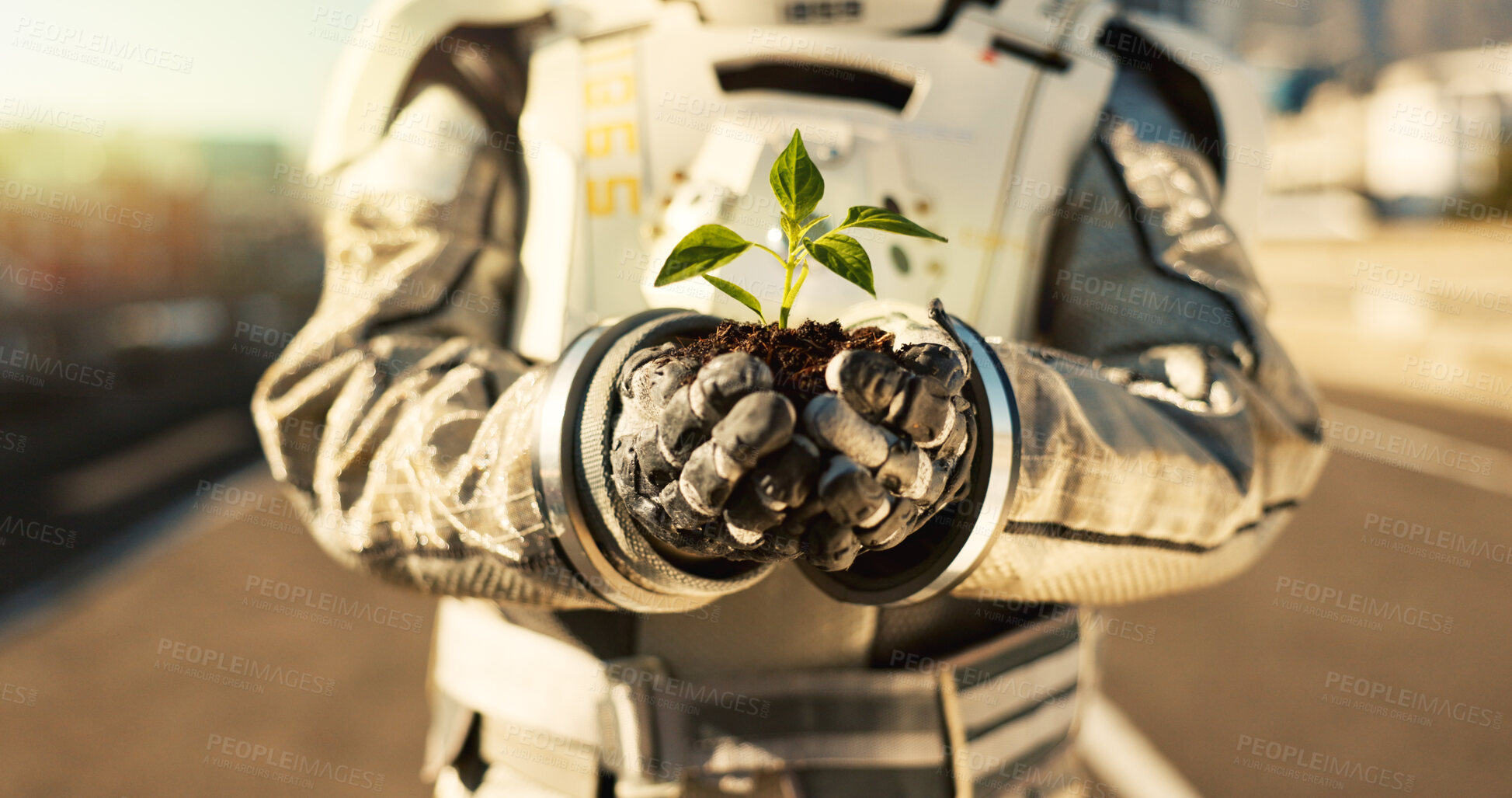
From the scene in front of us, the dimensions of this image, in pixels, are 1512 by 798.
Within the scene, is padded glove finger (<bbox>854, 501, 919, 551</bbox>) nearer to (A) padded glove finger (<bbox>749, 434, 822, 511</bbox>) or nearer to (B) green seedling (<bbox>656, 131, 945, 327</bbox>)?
(A) padded glove finger (<bbox>749, 434, 822, 511</bbox>)

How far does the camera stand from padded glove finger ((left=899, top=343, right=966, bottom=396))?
0.83 m

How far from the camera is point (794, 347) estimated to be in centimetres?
86

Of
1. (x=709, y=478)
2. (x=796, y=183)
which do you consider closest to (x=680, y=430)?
(x=709, y=478)

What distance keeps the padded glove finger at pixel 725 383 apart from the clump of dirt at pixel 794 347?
34 millimetres

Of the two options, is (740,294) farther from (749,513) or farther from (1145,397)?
(1145,397)

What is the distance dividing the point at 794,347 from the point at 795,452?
126 mm

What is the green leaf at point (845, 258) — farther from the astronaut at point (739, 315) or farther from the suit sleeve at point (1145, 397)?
the suit sleeve at point (1145, 397)

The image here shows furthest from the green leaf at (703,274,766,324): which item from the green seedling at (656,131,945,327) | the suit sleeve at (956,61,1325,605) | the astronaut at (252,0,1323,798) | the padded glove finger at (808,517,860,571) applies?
the suit sleeve at (956,61,1325,605)

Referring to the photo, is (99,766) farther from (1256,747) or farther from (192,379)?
(192,379)

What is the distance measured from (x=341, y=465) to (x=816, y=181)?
814mm

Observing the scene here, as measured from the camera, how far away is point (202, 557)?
6.87 meters

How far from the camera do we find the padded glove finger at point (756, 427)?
29.6 inches

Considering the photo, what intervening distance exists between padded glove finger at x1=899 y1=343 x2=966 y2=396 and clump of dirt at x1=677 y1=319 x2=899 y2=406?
19 millimetres

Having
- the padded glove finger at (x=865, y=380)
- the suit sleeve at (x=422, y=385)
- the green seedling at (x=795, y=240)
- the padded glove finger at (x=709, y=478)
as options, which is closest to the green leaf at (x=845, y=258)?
the green seedling at (x=795, y=240)
